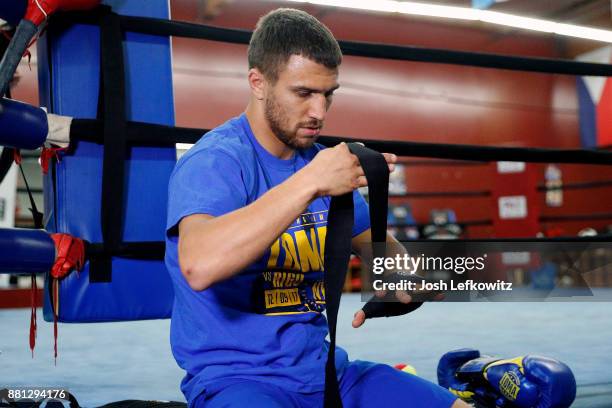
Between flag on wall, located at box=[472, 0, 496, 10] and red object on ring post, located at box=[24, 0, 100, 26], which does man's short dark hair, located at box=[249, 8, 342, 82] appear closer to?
red object on ring post, located at box=[24, 0, 100, 26]

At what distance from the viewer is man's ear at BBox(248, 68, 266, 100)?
105cm

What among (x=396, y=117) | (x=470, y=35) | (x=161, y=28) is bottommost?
(x=161, y=28)

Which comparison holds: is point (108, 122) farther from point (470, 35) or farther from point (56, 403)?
point (470, 35)

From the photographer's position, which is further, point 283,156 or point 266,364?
point 283,156

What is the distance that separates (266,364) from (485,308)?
409 centimetres

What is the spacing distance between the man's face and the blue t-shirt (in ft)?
0.27

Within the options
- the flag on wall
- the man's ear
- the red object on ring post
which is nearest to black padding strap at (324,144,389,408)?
the man's ear

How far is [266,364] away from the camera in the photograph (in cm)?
99

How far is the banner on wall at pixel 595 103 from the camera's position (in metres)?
9.24

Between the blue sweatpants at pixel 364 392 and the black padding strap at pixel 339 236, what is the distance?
9 centimetres

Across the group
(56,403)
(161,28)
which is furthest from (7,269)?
(161,28)

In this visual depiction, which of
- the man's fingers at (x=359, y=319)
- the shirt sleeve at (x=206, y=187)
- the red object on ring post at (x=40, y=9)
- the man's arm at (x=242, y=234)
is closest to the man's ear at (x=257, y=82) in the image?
the shirt sleeve at (x=206, y=187)

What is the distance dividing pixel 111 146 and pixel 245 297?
59cm

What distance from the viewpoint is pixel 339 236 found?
0.95m
